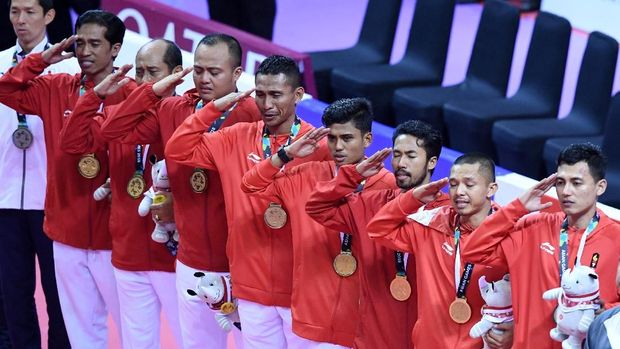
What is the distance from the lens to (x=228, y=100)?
709 centimetres

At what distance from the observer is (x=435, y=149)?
6.68 m

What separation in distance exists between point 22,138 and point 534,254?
355 cm

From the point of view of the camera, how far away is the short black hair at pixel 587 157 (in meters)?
6.13

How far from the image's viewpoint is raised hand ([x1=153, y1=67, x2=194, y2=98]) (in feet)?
24.1

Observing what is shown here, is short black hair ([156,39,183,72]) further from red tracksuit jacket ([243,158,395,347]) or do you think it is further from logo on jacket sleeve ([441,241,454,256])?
logo on jacket sleeve ([441,241,454,256])

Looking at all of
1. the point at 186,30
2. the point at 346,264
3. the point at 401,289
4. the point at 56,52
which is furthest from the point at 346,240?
the point at 186,30

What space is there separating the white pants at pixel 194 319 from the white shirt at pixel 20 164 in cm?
133

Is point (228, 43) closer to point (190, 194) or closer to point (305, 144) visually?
point (190, 194)

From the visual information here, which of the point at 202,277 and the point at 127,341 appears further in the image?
the point at 127,341

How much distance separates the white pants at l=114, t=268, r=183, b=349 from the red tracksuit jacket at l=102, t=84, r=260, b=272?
380 mm

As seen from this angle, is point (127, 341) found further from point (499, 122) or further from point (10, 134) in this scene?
point (499, 122)

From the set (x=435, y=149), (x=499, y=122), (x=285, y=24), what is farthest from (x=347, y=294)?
(x=285, y=24)

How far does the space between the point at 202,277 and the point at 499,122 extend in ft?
11.2

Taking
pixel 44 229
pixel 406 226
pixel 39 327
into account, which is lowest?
pixel 39 327
